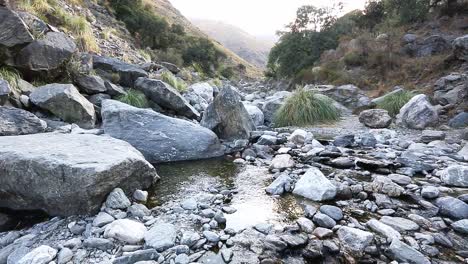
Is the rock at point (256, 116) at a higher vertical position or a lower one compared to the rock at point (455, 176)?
lower

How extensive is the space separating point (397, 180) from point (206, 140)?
10.9 feet

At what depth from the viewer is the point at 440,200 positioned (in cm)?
343

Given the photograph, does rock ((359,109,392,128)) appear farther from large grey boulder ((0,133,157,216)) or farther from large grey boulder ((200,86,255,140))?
large grey boulder ((0,133,157,216))

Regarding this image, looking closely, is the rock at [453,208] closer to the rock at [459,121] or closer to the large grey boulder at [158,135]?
the large grey boulder at [158,135]

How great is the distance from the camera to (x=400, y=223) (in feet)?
10.1

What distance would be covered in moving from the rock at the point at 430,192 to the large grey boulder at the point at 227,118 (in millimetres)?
3819

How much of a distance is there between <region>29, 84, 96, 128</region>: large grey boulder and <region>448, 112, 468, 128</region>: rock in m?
8.12

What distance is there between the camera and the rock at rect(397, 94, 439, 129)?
730 cm

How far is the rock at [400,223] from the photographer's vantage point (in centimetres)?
298

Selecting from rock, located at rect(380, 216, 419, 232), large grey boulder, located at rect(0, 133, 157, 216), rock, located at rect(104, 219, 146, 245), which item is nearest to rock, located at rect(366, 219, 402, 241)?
rock, located at rect(380, 216, 419, 232)

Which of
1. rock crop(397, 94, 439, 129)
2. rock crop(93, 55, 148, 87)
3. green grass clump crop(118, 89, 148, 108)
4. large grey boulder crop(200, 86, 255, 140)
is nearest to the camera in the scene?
large grey boulder crop(200, 86, 255, 140)

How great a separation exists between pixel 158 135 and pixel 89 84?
3.18m

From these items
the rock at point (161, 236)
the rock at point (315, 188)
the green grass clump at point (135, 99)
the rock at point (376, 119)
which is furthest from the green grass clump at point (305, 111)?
the rock at point (161, 236)

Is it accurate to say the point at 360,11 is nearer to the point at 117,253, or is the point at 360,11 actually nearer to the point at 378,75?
the point at 378,75
